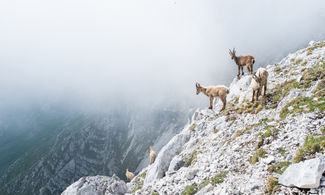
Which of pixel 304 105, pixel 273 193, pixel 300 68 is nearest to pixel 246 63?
pixel 300 68

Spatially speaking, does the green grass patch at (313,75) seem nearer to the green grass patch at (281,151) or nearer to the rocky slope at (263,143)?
the rocky slope at (263,143)

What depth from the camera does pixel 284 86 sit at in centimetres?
2456

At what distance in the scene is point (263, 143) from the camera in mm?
16078

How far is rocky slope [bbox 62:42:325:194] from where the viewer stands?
40.2ft

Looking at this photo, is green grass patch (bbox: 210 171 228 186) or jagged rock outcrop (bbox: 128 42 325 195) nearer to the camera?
jagged rock outcrop (bbox: 128 42 325 195)

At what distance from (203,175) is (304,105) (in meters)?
9.80

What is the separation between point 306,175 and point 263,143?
21.4 ft

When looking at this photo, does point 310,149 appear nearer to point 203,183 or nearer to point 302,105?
point 302,105

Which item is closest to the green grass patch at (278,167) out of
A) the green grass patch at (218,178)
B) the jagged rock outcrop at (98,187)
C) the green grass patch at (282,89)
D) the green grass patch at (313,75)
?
the green grass patch at (218,178)

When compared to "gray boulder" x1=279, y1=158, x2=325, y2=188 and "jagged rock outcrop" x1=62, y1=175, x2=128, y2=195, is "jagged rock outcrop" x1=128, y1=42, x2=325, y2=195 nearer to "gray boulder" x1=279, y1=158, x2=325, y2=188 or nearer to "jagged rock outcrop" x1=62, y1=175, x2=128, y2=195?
"gray boulder" x1=279, y1=158, x2=325, y2=188

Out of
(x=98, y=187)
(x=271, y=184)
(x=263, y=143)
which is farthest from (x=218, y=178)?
(x=98, y=187)

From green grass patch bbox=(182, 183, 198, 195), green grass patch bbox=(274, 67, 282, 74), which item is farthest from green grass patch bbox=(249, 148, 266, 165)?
green grass patch bbox=(274, 67, 282, 74)

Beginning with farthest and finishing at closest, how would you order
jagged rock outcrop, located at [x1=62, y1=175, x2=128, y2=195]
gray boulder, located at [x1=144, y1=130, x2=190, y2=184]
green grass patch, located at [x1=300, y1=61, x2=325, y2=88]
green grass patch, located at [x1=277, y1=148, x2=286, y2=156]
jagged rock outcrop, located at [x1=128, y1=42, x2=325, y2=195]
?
gray boulder, located at [x1=144, y1=130, x2=190, y2=184] → jagged rock outcrop, located at [x1=62, y1=175, x2=128, y2=195] → green grass patch, located at [x1=300, y1=61, x2=325, y2=88] → green grass patch, located at [x1=277, y1=148, x2=286, y2=156] → jagged rock outcrop, located at [x1=128, y1=42, x2=325, y2=195]

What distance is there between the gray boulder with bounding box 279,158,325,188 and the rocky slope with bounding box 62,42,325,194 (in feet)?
0.23
